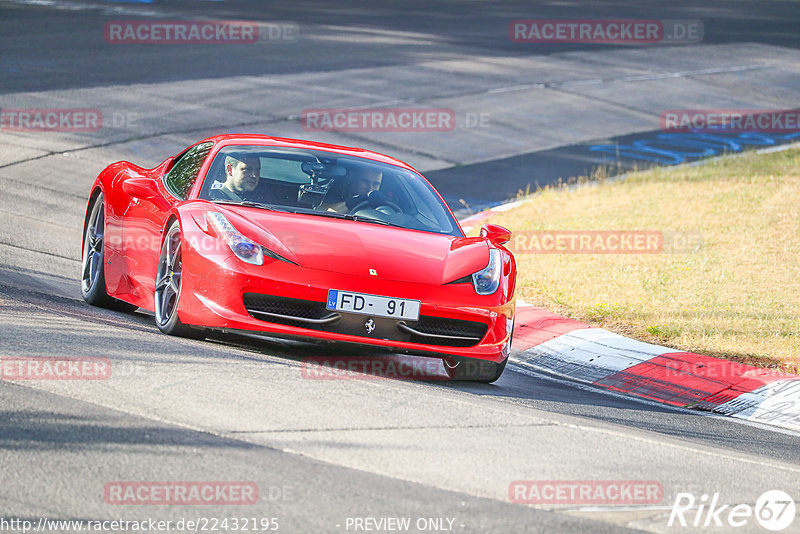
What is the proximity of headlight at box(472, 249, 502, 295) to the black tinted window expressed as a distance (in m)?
2.08

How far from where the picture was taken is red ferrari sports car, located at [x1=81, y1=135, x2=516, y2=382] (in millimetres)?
6707

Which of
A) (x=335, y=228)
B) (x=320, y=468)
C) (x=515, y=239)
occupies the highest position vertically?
(x=335, y=228)

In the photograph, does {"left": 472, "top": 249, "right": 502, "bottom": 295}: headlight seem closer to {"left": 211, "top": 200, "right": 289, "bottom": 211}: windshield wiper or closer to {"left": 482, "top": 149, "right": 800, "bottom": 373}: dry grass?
{"left": 211, "top": 200, "right": 289, "bottom": 211}: windshield wiper

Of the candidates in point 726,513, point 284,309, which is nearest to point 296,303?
point 284,309

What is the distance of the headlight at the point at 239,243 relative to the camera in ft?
22.2

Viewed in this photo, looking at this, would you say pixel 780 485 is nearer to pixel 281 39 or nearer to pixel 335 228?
pixel 335 228

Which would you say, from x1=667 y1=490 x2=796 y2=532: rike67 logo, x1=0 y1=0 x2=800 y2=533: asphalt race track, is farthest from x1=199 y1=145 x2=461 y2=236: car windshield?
x1=667 y1=490 x2=796 y2=532: rike67 logo

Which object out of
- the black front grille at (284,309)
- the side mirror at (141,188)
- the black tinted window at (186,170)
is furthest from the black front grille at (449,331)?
the side mirror at (141,188)

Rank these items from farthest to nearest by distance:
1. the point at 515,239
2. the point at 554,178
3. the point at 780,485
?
the point at 554,178 < the point at 515,239 < the point at 780,485

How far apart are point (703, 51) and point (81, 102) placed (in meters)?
17.5

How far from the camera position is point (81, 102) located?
18.4 m

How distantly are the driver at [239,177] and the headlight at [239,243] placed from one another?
60cm

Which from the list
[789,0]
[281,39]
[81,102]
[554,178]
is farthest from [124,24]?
[789,0]

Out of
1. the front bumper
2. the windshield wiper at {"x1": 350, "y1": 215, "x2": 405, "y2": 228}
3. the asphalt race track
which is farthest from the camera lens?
the windshield wiper at {"x1": 350, "y1": 215, "x2": 405, "y2": 228}
